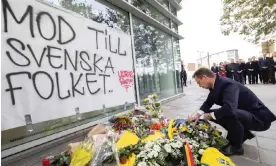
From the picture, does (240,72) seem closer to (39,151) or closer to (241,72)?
(241,72)

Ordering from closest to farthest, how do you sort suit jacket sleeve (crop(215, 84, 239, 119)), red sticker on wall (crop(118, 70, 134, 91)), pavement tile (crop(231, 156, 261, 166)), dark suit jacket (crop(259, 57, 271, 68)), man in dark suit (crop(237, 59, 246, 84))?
pavement tile (crop(231, 156, 261, 166)), suit jacket sleeve (crop(215, 84, 239, 119)), red sticker on wall (crop(118, 70, 134, 91)), dark suit jacket (crop(259, 57, 271, 68)), man in dark suit (crop(237, 59, 246, 84))

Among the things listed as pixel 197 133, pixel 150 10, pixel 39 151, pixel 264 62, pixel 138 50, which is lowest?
→ pixel 39 151

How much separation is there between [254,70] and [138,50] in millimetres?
10425

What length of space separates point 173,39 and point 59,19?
7.49 meters

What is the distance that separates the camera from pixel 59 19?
330 cm

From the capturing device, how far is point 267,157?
289 cm

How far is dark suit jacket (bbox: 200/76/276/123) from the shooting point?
291 cm

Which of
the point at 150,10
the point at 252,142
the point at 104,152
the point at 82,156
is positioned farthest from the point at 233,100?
the point at 150,10

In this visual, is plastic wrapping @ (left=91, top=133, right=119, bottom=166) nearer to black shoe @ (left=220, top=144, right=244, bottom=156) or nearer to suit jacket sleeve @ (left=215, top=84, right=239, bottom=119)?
suit jacket sleeve @ (left=215, top=84, right=239, bottom=119)

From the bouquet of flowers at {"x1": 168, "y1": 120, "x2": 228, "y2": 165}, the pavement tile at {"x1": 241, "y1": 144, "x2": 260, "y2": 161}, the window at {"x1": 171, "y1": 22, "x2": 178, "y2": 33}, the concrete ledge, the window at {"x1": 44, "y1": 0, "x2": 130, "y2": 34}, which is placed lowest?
the pavement tile at {"x1": 241, "y1": 144, "x2": 260, "y2": 161}

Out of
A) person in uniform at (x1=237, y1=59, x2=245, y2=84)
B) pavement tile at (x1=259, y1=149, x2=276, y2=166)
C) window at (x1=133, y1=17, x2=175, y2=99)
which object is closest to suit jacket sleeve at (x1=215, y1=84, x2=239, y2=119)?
pavement tile at (x1=259, y1=149, x2=276, y2=166)

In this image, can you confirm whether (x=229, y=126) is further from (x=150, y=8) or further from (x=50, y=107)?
(x=150, y=8)

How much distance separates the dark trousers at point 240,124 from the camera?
2984mm

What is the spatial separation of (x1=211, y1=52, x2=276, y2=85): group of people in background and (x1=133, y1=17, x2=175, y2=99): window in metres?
6.63
